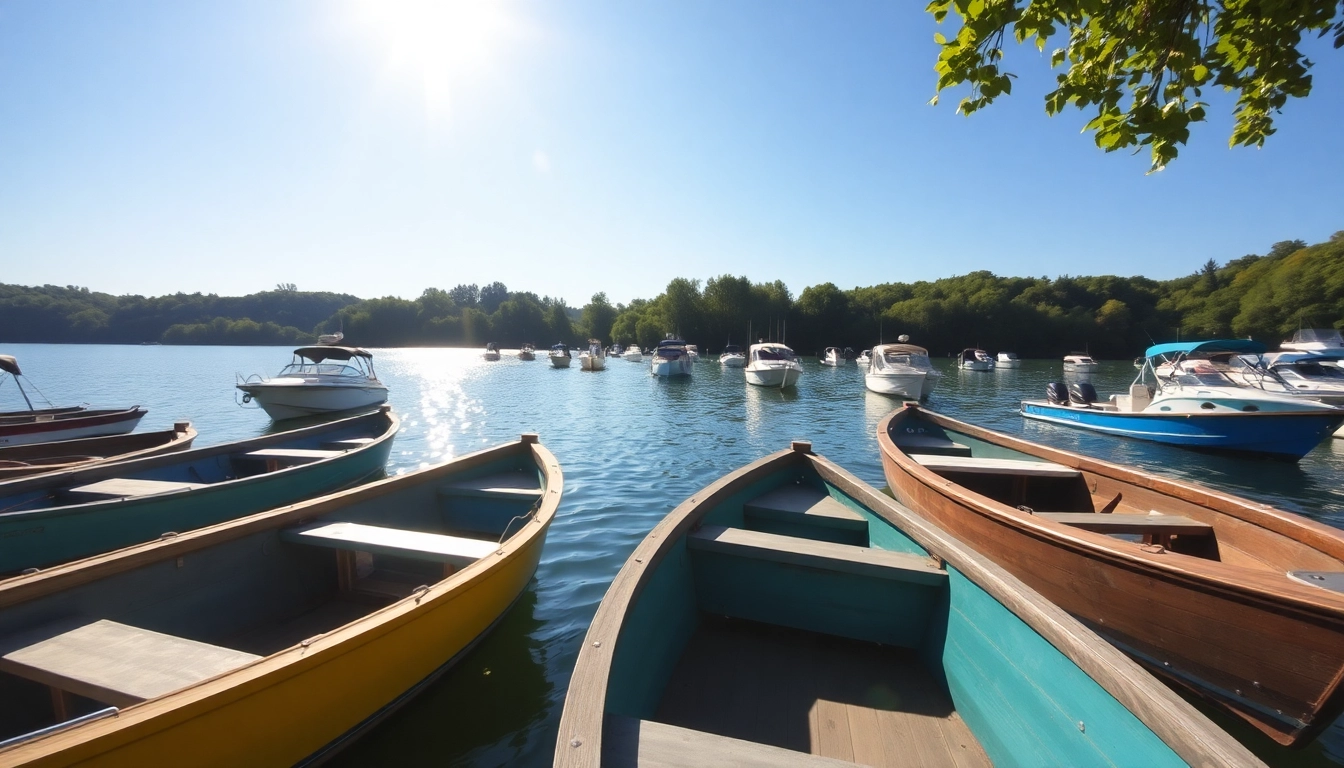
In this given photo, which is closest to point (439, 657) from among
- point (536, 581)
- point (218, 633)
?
point (218, 633)

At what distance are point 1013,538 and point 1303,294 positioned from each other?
268ft

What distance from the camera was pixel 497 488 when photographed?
6375mm

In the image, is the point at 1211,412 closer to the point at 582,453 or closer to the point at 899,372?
the point at 899,372

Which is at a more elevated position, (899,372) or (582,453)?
(899,372)

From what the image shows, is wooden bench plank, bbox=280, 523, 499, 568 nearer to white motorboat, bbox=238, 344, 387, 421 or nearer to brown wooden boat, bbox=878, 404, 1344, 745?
brown wooden boat, bbox=878, 404, 1344, 745

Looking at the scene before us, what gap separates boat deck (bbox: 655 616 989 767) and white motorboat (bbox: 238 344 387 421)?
19.5m

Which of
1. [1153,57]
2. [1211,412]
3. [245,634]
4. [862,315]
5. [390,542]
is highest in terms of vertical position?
[862,315]

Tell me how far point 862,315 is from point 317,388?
8045 centimetres

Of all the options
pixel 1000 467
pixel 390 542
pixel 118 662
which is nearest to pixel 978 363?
pixel 1000 467

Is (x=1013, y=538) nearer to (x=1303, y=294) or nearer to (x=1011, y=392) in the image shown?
(x=1011, y=392)

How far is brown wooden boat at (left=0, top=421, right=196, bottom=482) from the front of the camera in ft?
26.8

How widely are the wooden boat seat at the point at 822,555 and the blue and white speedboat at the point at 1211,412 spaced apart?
576 inches

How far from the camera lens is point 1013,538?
479 cm

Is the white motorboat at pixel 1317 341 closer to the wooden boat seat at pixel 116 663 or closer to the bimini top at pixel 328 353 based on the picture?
the wooden boat seat at pixel 116 663
